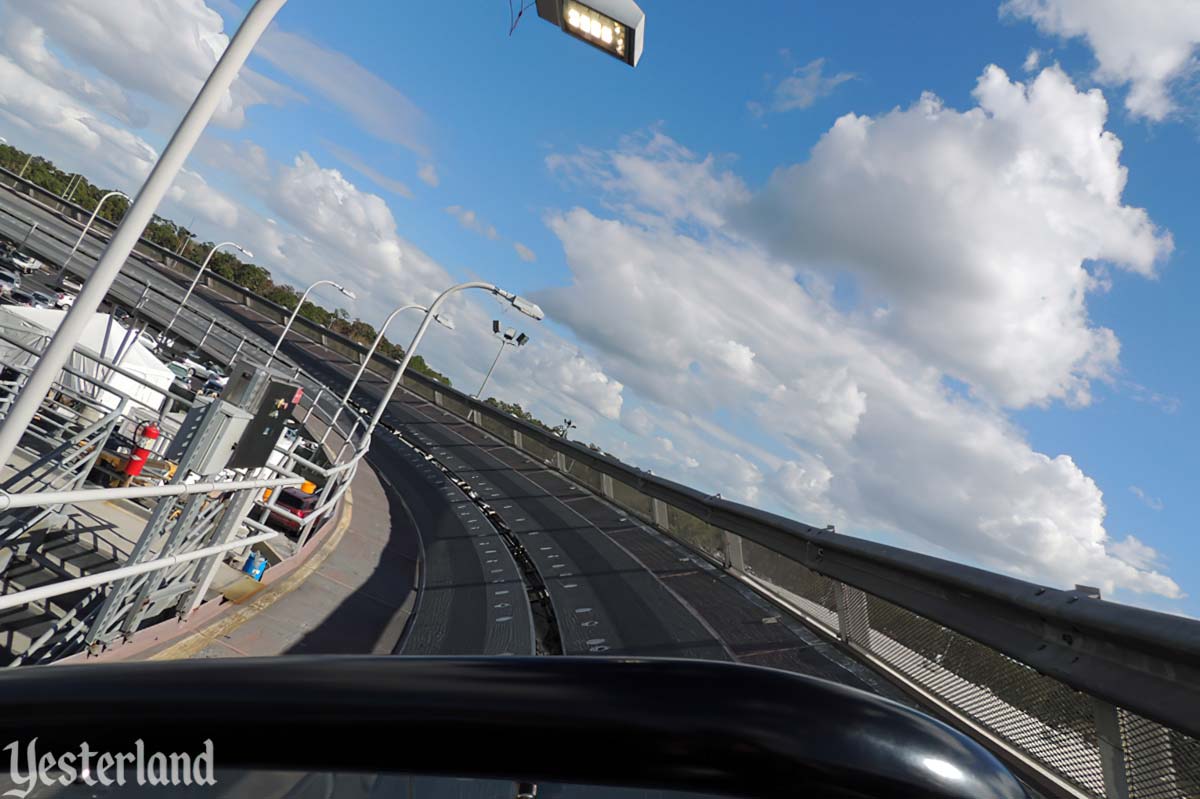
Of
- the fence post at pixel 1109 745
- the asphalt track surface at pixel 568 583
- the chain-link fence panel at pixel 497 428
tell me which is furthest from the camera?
the chain-link fence panel at pixel 497 428

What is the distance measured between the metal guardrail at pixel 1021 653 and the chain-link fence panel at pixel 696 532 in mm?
2554

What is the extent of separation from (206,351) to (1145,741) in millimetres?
44656

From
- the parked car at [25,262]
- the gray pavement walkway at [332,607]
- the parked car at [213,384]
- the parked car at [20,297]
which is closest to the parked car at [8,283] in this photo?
the parked car at [20,297]

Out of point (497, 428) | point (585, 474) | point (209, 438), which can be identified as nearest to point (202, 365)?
point (497, 428)

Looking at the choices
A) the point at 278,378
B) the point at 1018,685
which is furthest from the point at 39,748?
the point at 1018,685

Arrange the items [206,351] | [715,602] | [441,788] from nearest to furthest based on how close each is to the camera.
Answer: [441,788] → [715,602] → [206,351]

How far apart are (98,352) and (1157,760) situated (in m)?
24.0

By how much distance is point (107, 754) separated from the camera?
1.06 metres

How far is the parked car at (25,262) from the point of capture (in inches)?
1938

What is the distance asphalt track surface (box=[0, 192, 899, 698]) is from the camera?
1034 centimetres

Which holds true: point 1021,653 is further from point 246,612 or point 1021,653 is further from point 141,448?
point 141,448

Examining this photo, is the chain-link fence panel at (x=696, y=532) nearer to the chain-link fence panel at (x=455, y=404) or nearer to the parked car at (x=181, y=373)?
the parked car at (x=181, y=373)

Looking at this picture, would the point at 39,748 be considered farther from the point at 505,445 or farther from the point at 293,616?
the point at 505,445

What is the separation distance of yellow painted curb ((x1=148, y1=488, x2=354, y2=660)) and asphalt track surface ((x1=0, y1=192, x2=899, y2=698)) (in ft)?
6.39
